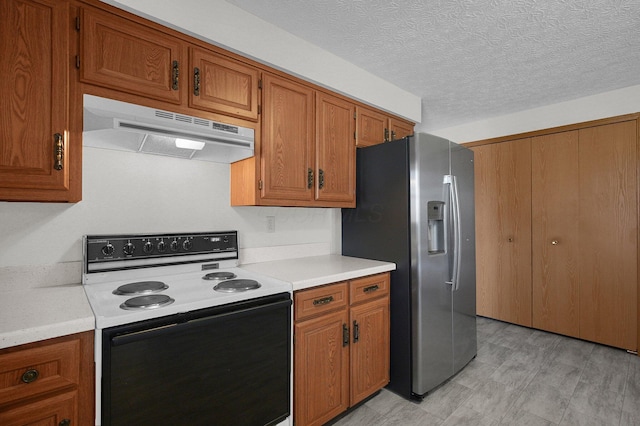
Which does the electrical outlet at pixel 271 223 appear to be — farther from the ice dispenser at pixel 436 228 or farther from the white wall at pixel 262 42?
the ice dispenser at pixel 436 228

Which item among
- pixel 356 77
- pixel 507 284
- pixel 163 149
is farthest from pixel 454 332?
pixel 163 149

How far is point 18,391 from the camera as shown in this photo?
998mm

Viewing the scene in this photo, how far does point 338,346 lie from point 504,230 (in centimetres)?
267

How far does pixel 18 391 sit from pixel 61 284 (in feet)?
2.27

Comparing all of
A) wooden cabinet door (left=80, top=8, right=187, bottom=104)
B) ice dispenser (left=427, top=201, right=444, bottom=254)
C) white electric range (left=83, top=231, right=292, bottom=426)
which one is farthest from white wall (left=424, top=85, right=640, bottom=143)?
wooden cabinet door (left=80, top=8, right=187, bottom=104)

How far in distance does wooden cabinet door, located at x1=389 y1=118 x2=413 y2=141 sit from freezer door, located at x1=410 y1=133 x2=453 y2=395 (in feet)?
2.01

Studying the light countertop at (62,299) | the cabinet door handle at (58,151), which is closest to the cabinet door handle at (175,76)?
the cabinet door handle at (58,151)

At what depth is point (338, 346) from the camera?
1899mm

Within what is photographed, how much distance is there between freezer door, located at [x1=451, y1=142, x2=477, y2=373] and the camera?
2441 mm

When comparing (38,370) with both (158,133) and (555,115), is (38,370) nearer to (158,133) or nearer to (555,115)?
(158,133)

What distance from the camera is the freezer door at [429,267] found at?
2131mm

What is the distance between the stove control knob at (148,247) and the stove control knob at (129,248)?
1.9 inches

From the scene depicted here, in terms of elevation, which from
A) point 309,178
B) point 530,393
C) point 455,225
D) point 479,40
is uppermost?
point 479,40

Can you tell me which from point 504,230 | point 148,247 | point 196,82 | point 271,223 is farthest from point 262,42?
point 504,230
